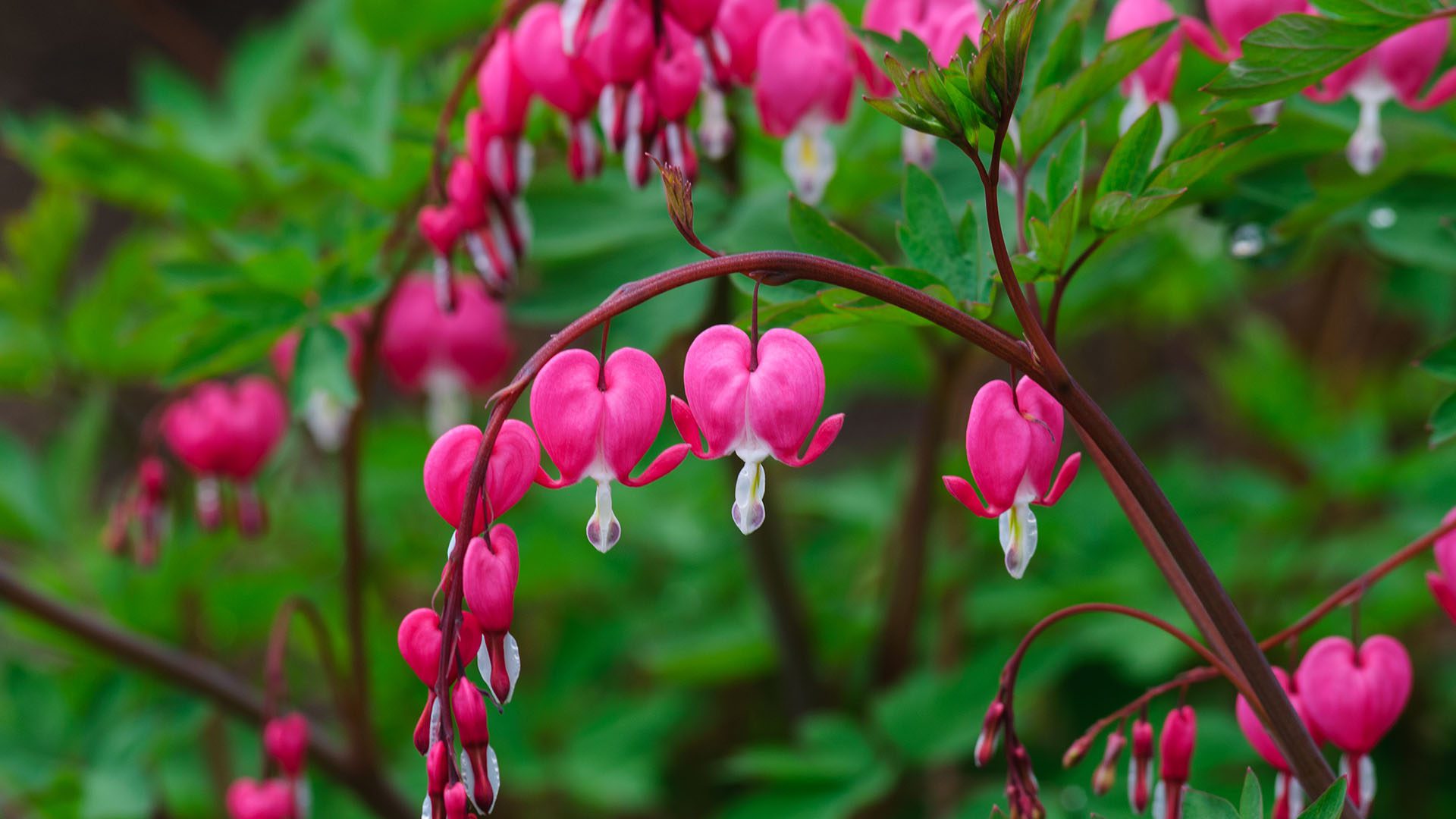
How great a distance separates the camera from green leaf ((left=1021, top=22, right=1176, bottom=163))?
0.82 meters

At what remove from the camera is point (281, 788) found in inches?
42.1

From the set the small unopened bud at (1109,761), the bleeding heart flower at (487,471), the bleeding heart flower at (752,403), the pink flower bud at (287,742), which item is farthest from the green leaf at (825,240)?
the pink flower bud at (287,742)

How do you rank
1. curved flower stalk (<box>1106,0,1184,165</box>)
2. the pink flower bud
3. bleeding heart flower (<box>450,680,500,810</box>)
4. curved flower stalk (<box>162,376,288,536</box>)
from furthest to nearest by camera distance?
curved flower stalk (<box>162,376,288,536</box>)
the pink flower bud
curved flower stalk (<box>1106,0,1184,165</box>)
bleeding heart flower (<box>450,680,500,810</box>)

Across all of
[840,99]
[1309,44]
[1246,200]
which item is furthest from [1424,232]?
[840,99]

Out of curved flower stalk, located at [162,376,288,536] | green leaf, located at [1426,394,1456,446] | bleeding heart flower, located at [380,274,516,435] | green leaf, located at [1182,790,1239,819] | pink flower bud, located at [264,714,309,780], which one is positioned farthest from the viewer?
bleeding heart flower, located at [380,274,516,435]

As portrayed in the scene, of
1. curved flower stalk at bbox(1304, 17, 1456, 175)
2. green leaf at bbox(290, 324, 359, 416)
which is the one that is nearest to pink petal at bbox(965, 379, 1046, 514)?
curved flower stalk at bbox(1304, 17, 1456, 175)

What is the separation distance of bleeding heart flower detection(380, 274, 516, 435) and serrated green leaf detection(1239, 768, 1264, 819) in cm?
113

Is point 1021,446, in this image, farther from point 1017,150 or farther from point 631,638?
point 631,638

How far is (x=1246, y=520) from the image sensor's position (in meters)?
1.85

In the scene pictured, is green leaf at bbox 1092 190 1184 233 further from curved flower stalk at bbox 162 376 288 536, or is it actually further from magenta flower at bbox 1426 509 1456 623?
curved flower stalk at bbox 162 376 288 536

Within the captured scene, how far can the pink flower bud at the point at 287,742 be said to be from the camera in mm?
1032

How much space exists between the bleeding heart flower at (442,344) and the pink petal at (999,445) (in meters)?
1.02

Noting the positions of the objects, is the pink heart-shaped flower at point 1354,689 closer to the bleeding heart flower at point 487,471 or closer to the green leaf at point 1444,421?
the green leaf at point 1444,421

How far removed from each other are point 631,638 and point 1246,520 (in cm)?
103
